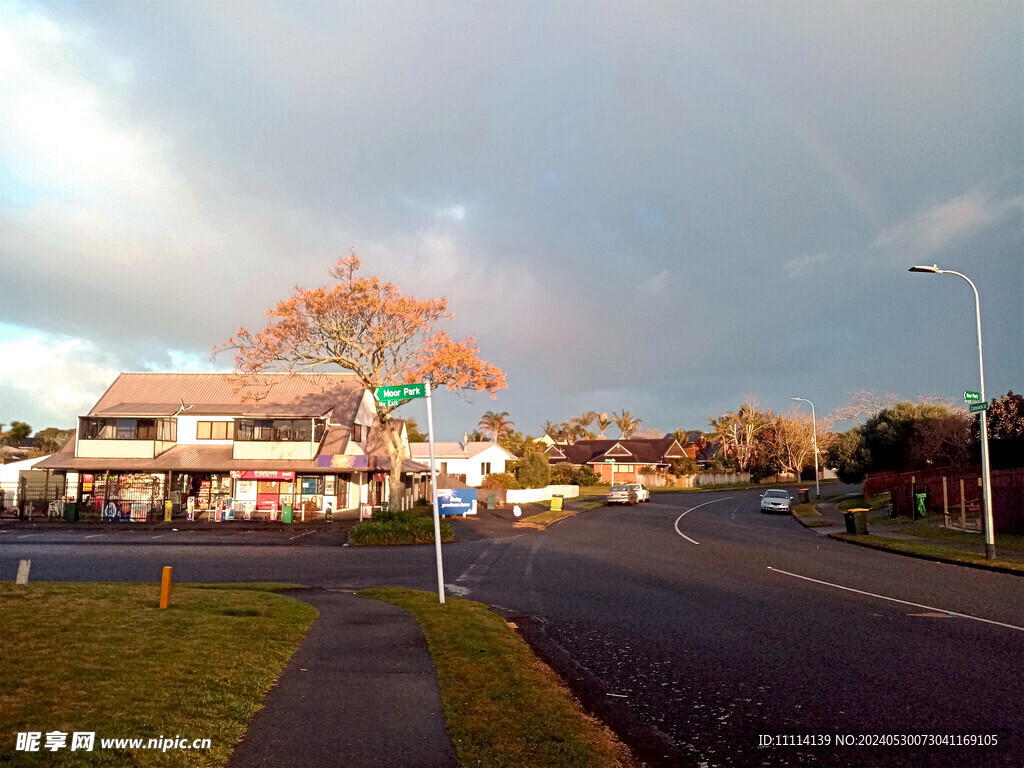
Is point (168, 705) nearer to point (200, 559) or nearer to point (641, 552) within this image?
point (200, 559)

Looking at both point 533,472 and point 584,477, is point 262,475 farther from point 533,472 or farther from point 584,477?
point 584,477

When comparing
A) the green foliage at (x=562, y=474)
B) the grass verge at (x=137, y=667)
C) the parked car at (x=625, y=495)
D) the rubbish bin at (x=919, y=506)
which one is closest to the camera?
the grass verge at (x=137, y=667)

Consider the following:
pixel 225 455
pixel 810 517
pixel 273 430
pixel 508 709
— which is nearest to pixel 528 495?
pixel 810 517

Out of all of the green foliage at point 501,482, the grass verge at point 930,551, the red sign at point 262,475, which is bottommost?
the grass verge at point 930,551

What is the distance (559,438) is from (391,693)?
13470 cm

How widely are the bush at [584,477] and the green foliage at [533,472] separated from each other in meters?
20.6

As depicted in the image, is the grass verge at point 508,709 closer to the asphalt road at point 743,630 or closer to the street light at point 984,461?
the asphalt road at point 743,630

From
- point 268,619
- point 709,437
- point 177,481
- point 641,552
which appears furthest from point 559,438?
point 268,619

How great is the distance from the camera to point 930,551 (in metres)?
23.8

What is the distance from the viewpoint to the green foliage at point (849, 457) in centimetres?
6253

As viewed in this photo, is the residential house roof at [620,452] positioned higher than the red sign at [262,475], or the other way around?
the residential house roof at [620,452]

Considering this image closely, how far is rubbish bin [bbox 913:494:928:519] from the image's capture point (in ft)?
120

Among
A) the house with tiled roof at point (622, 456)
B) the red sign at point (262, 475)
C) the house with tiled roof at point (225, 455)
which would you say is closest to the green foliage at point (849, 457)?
the house with tiled roof at point (622, 456)

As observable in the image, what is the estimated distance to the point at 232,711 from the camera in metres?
6.68
